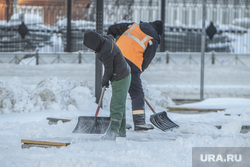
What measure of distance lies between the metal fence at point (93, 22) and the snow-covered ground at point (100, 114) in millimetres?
2089

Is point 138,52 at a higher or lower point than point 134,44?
lower

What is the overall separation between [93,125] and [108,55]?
38.5 inches

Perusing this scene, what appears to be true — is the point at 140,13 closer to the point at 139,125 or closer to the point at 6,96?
the point at 6,96

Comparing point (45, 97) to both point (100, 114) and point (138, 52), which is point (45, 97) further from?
point (138, 52)

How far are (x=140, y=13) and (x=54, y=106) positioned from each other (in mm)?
9403

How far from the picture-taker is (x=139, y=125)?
18.4 ft

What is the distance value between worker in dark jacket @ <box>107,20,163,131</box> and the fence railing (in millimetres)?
10248

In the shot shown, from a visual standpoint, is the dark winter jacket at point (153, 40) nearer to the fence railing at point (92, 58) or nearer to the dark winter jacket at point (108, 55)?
the dark winter jacket at point (108, 55)

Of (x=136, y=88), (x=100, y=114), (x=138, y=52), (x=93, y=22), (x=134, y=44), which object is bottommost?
(x=100, y=114)

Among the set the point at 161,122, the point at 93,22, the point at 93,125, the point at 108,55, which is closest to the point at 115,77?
the point at 108,55

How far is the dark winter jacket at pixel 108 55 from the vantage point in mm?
4676

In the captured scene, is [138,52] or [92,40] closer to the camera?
[92,40]

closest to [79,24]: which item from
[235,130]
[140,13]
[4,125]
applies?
[140,13]

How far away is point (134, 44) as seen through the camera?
5578mm
